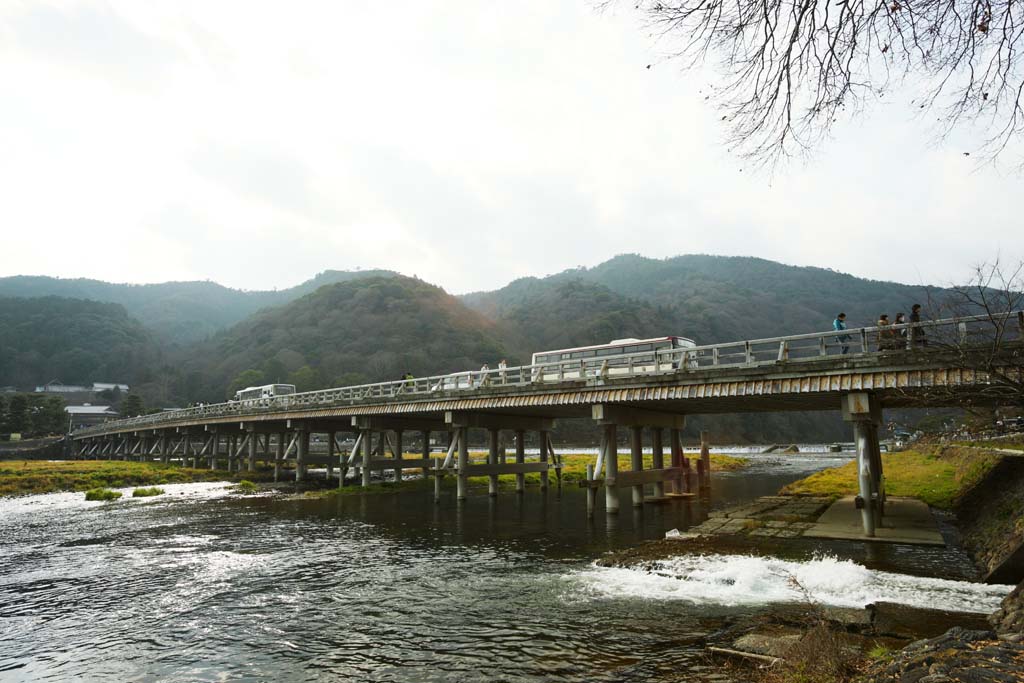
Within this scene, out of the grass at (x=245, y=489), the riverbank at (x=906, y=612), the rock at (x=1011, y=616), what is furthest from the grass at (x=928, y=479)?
the grass at (x=245, y=489)

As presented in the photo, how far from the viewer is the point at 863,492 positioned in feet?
57.2

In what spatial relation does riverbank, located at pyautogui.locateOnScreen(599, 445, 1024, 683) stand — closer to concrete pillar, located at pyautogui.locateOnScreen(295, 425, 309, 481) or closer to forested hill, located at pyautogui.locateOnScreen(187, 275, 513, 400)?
concrete pillar, located at pyautogui.locateOnScreen(295, 425, 309, 481)

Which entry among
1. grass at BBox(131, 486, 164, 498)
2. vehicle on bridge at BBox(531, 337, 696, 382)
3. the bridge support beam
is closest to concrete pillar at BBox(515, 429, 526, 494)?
vehicle on bridge at BBox(531, 337, 696, 382)

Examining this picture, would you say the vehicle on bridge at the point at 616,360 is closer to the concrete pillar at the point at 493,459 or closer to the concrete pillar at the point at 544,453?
the concrete pillar at the point at 493,459

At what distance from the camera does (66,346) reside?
171125 mm

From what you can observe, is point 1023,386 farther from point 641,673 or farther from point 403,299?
point 403,299

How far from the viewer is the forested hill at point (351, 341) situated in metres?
144

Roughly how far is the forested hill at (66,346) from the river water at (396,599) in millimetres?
174530

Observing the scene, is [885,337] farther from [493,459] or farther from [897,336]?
[493,459]

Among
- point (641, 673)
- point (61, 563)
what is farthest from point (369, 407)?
point (641, 673)

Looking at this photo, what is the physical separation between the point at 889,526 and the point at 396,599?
16.6m

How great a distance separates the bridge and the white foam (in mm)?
4086

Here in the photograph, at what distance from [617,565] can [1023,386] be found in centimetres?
1013

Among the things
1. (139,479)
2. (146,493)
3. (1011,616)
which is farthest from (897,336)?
(139,479)
